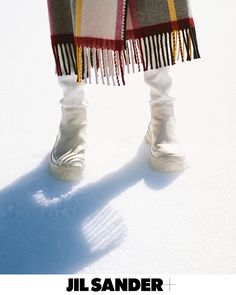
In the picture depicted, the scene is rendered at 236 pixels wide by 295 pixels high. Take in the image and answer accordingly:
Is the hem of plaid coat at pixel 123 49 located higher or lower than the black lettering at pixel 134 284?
higher

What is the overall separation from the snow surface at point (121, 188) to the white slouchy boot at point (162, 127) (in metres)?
0.03

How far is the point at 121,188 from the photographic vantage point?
1.15m

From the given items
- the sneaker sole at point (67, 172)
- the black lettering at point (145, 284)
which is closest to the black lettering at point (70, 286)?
the black lettering at point (145, 284)

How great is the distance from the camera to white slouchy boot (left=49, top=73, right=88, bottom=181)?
1182 mm

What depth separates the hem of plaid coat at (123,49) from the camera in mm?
1093

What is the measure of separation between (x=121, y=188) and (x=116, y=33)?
0.38m

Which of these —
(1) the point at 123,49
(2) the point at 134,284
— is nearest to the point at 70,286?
(2) the point at 134,284

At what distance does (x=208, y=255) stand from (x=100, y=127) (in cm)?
61

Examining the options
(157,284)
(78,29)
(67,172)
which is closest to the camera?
(157,284)

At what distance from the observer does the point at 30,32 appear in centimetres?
216

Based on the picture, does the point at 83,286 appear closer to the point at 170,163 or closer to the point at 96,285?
the point at 96,285

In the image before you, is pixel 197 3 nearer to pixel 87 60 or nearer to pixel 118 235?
pixel 87 60

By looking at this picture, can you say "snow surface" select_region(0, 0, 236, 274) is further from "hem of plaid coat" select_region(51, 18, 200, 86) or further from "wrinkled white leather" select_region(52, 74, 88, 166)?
"hem of plaid coat" select_region(51, 18, 200, 86)

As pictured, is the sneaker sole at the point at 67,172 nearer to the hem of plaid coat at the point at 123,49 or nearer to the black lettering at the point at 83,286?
the hem of plaid coat at the point at 123,49
